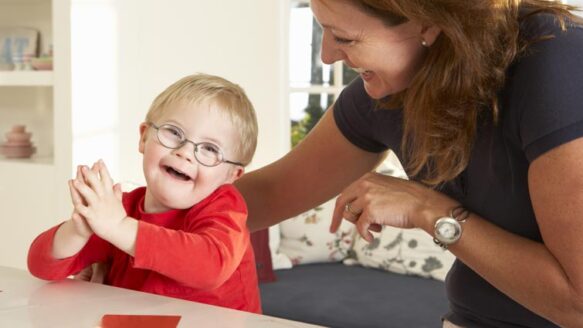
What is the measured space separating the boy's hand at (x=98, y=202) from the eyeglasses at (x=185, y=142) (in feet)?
0.68

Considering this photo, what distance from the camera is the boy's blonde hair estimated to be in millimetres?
1515

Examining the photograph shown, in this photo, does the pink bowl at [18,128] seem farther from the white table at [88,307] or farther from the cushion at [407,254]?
the white table at [88,307]

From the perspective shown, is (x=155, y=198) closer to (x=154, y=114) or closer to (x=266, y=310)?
(x=154, y=114)

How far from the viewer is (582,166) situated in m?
1.18

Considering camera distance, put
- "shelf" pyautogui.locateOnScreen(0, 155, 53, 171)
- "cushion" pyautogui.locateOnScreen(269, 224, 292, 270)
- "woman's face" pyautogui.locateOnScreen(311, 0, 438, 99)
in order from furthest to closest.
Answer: "cushion" pyautogui.locateOnScreen(269, 224, 292, 270) → "shelf" pyautogui.locateOnScreen(0, 155, 53, 171) → "woman's face" pyautogui.locateOnScreen(311, 0, 438, 99)

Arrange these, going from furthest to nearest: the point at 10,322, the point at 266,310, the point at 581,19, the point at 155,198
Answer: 1. the point at 266,310
2. the point at 155,198
3. the point at 581,19
4. the point at 10,322

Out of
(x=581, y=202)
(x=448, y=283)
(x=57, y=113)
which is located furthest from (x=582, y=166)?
(x=57, y=113)

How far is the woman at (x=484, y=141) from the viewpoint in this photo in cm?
121

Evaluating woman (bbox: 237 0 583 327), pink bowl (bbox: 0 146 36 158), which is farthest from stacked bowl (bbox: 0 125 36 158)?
woman (bbox: 237 0 583 327)

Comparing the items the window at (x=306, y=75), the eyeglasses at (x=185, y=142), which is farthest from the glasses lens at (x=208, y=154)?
the window at (x=306, y=75)

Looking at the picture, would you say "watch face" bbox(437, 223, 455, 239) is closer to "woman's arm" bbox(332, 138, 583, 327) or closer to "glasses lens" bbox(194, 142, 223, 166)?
"woman's arm" bbox(332, 138, 583, 327)

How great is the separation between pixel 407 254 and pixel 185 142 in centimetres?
261

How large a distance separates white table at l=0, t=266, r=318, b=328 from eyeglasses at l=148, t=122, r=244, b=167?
0.91 feet

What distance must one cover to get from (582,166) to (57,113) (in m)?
3.00
